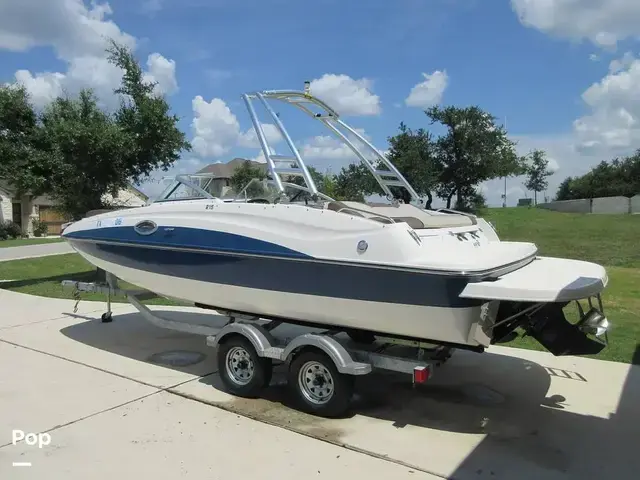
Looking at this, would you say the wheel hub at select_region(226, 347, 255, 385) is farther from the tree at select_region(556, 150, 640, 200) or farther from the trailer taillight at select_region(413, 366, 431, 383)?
the tree at select_region(556, 150, 640, 200)

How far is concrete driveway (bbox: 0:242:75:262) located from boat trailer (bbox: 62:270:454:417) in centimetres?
1690

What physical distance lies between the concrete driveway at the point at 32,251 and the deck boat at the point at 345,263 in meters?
15.8

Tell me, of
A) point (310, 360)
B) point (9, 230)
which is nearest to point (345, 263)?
point (310, 360)

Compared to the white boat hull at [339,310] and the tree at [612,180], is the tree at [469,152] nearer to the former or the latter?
the tree at [612,180]

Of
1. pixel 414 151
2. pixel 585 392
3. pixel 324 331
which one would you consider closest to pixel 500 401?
pixel 585 392

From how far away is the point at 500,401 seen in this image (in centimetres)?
561

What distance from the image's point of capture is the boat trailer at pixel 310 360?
498 centimetres

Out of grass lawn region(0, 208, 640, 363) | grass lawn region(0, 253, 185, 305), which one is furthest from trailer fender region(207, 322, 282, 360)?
grass lawn region(0, 253, 185, 305)

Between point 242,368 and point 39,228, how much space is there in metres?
32.9

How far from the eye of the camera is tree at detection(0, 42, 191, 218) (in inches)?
483

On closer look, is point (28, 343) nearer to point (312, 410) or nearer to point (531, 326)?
point (312, 410)

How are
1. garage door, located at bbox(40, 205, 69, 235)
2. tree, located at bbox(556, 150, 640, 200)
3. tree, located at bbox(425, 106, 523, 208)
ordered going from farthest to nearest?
1. tree, located at bbox(556, 150, 640, 200)
2. tree, located at bbox(425, 106, 523, 208)
3. garage door, located at bbox(40, 205, 69, 235)

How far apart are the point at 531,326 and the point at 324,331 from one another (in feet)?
6.21

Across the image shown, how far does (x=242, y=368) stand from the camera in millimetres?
5730
